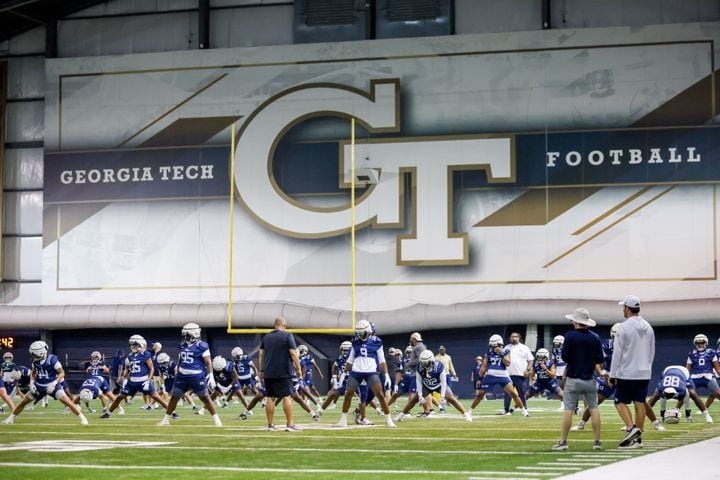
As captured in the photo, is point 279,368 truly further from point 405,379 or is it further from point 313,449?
point 405,379

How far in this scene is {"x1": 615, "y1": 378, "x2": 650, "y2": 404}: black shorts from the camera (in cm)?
1427

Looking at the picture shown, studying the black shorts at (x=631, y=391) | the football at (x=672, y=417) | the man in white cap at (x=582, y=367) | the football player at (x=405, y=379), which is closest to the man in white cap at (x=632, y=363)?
the black shorts at (x=631, y=391)

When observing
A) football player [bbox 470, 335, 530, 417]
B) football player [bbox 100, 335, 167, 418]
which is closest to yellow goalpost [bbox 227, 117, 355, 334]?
football player [bbox 470, 335, 530, 417]

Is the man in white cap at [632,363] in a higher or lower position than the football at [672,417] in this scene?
higher

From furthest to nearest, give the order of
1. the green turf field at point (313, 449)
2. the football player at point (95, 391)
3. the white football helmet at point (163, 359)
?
the white football helmet at point (163, 359), the football player at point (95, 391), the green turf field at point (313, 449)

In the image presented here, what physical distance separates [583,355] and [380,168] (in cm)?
2277

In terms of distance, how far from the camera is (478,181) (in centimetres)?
3606

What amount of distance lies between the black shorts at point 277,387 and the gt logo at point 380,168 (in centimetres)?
1768

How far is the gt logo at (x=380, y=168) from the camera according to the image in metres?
36.1

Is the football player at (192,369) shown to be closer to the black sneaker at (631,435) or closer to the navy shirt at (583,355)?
the navy shirt at (583,355)

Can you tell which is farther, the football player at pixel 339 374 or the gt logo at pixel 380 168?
the gt logo at pixel 380 168

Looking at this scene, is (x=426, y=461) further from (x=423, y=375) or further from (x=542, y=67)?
(x=542, y=67)

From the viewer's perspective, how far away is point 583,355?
14.2m

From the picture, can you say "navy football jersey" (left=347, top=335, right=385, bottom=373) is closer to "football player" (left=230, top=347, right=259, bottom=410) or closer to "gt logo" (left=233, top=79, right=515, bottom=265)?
"football player" (left=230, top=347, right=259, bottom=410)
